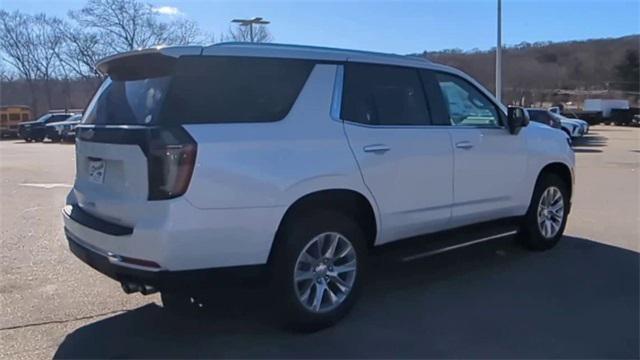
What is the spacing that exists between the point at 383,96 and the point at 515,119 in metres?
1.63

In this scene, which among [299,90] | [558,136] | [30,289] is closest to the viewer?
[299,90]

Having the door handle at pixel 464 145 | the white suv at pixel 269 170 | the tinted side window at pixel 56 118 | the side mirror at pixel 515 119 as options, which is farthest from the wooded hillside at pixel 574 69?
the white suv at pixel 269 170

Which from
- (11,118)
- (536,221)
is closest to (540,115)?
(536,221)

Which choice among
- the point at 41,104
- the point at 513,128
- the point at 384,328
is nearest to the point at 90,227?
the point at 384,328

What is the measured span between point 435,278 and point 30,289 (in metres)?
3.54

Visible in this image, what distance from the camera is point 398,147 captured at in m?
4.74

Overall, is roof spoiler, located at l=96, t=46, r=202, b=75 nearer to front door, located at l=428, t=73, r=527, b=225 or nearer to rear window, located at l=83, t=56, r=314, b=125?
rear window, located at l=83, t=56, r=314, b=125

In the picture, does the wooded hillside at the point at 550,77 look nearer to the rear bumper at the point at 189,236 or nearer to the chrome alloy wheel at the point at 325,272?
the chrome alloy wheel at the point at 325,272

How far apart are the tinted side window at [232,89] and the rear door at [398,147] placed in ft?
1.44

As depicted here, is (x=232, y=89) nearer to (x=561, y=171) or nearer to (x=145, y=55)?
(x=145, y=55)

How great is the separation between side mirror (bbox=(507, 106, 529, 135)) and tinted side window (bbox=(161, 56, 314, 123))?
93.4 inches

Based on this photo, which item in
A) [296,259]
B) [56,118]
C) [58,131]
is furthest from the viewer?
[56,118]

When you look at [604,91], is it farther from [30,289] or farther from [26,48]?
[30,289]

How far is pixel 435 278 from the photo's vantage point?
18.4 ft
